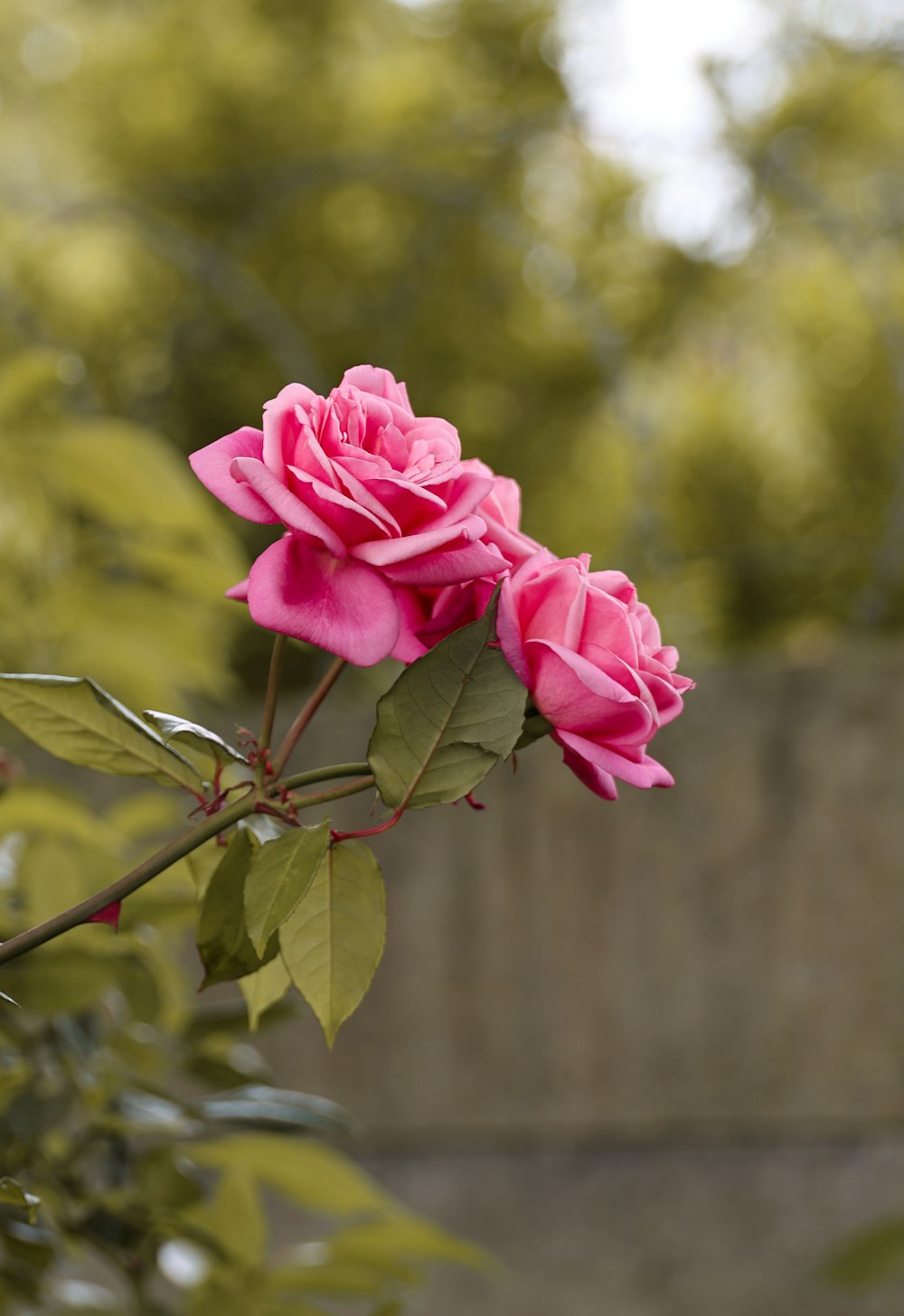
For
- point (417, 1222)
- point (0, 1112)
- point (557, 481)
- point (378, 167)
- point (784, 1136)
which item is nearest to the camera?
point (0, 1112)

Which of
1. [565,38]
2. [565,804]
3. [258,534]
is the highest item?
[565,38]

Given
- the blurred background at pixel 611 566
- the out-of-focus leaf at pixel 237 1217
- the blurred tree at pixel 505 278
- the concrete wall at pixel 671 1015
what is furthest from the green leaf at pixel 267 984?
the concrete wall at pixel 671 1015

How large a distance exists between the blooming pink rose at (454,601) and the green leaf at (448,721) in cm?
2

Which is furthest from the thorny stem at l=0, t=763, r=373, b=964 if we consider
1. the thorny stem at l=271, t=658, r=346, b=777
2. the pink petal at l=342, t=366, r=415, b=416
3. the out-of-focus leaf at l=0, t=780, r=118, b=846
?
the out-of-focus leaf at l=0, t=780, r=118, b=846

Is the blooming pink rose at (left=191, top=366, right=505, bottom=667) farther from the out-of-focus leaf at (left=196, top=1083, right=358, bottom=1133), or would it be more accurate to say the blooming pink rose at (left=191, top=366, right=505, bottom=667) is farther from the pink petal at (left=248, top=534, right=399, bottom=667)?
the out-of-focus leaf at (left=196, top=1083, right=358, bottom=1133)

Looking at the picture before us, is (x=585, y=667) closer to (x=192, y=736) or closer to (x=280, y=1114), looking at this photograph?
(x=192, y=736)

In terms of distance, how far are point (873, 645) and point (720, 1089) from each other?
19.2 inches

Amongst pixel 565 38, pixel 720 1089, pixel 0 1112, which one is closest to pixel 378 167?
pixel 720 1089

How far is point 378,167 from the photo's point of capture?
1.46 metres

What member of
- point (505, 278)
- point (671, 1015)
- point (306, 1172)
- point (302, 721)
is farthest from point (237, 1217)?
point (505, 278)

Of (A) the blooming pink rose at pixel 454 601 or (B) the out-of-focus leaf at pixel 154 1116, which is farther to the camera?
(B) the out-of-focus leaf at pixel 154 1116

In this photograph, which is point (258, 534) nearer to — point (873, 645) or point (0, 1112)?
point (873, 645)

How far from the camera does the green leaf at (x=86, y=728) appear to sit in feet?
1.20

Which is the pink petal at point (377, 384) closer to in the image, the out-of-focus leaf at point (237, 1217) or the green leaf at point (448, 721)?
the green leaf at point (448, 721)
